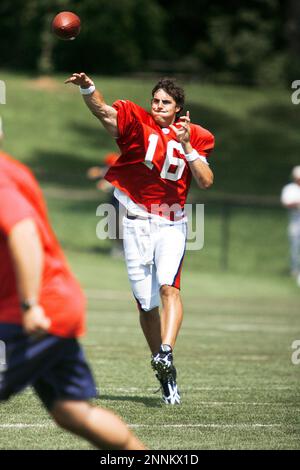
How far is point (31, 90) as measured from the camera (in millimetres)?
38969

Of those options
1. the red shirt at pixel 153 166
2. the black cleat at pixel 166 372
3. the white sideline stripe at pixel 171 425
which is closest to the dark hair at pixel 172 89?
the red shirt at pixel 153 166

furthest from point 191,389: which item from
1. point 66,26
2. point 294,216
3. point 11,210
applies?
point 294,216

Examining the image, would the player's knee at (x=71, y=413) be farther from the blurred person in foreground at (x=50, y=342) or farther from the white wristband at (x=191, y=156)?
the white wristband at (x=191, y=156)

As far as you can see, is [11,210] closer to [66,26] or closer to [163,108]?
[163,108]

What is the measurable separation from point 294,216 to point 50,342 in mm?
16019

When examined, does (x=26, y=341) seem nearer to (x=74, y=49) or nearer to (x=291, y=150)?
(x=291, y=150)

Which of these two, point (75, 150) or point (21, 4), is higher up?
point (21, 4)

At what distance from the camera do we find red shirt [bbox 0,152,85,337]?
4.59m

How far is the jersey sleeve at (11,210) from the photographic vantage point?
14.4ft

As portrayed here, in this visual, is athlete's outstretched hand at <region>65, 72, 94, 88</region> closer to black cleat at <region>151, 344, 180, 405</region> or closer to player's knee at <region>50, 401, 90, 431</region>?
black cleat at <region>151, 344, 180, 405</region>

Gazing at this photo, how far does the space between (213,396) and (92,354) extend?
107 inches

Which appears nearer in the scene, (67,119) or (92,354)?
(92,354)

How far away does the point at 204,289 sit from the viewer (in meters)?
18.5
